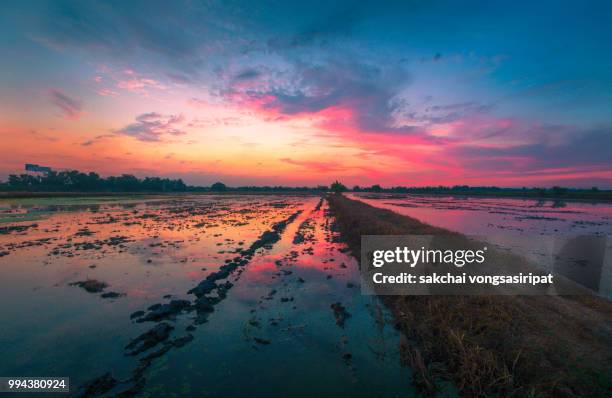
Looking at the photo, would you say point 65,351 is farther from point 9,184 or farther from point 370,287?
point 9,184

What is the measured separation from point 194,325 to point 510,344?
906cm

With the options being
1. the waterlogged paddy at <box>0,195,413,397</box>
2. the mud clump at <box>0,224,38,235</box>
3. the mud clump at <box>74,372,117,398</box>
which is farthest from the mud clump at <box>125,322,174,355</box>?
the mud clump at <box>0,224,38,235</box>

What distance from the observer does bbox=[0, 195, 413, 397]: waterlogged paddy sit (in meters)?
6.27

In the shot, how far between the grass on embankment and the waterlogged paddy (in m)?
0.93

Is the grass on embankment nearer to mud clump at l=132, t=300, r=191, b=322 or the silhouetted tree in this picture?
mud clump at l=132, t=300, r=191, b=322

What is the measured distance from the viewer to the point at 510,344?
645 cm

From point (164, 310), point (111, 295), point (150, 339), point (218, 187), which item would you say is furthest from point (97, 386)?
point (218, 187)

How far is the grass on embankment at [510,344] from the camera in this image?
544 cm

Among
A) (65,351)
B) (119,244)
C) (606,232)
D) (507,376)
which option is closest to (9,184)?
(119,244)

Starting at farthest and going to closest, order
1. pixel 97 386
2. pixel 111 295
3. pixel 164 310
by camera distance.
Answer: pixel 111 295 < pixel 164 310 < pixel 97 386

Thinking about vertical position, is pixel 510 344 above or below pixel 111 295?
above

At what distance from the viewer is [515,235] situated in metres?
23.2

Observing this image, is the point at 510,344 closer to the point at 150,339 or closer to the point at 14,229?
the point at 150,339

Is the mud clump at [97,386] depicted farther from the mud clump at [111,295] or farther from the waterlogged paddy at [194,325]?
the mud clump at [111,295]
